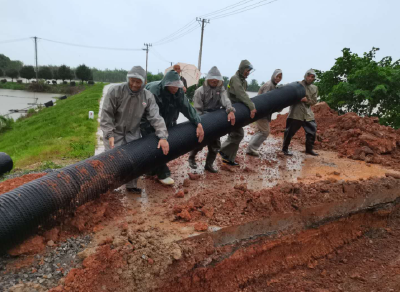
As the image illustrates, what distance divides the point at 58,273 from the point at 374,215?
5107 mm

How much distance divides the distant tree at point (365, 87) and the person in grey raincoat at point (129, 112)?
6894 millimetres

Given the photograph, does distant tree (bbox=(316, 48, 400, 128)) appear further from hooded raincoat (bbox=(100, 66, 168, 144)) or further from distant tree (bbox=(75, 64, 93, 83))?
distant tree (bbox=(75, 64, 93, 83))

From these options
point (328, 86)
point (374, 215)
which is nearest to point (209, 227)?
point (374, 215)

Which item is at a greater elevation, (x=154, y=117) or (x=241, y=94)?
(x=241, y=94)

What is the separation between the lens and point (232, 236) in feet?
11.1

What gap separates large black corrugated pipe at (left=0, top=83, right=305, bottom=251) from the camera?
8.24 ft

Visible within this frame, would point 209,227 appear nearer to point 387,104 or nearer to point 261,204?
point 261,204

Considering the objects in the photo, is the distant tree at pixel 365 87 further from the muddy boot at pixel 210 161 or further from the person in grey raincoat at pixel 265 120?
the muddy boot at pixel 210 161

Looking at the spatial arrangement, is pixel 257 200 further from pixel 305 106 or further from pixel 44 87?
pixel 44 87

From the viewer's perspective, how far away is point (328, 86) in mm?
10047

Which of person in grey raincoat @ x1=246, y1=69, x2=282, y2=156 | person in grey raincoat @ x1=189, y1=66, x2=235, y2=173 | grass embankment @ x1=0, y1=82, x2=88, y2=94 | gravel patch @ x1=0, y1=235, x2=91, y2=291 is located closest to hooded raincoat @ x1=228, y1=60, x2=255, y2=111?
person in grey raincoat @ x1=189, y1=66, x2=235, y2=173

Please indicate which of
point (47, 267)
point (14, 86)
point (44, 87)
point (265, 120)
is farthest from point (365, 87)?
point (14, 86)

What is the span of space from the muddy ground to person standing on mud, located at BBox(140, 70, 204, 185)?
754 mm

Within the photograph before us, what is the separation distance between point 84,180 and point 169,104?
1.61 metres
